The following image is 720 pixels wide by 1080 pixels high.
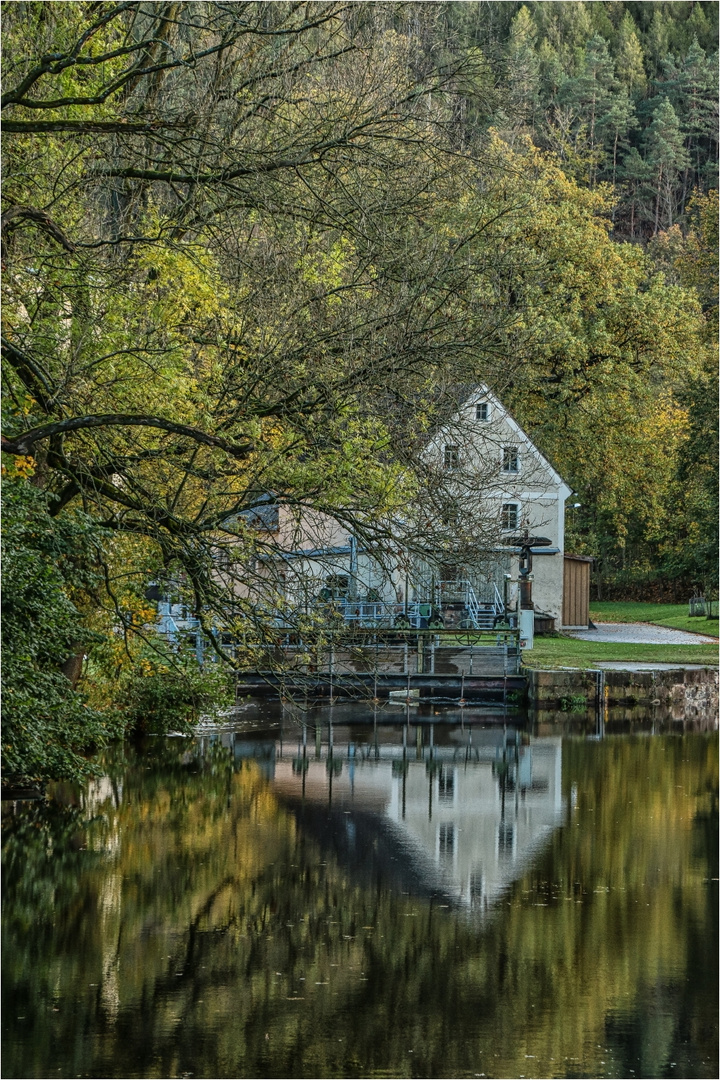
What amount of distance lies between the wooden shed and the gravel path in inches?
30.6

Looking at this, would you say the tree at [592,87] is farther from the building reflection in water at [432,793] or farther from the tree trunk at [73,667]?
the tree trunk at [73,667]

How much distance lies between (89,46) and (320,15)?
92.5 inches

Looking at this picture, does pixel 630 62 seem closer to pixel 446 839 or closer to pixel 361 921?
pixel 446 839

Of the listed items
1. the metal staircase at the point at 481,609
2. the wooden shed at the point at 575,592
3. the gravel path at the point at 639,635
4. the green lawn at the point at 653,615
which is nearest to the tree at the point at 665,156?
the green lawn at the point at 653,615

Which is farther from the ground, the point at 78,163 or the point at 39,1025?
the point at 78,163

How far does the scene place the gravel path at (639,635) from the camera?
41.8 meters

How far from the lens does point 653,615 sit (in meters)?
52.5

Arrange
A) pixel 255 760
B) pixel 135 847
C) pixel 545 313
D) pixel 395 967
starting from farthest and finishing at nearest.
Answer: pixel 545 313, pixel 255 760, pixel 135 847, pixel 395 967

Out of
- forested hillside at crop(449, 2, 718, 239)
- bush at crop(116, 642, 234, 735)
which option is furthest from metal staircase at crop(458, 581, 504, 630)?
forested hillside at crop(449, 2, 718, 239)

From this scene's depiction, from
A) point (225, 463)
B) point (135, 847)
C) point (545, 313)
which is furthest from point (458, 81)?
point (545, 313)

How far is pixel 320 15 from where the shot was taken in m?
10.4

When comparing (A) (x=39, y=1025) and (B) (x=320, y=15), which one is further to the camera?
(A) (x=39, y=1025)

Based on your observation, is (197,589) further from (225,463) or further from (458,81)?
(458,81)

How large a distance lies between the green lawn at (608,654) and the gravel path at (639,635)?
3.35 ft
